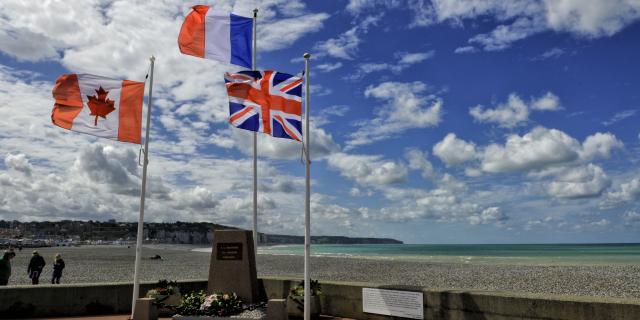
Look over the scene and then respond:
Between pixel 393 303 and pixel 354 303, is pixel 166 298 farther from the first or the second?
pixel 393 303

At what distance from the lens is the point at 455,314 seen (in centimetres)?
938

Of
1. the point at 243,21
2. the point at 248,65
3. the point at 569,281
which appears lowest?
the point at 569,281

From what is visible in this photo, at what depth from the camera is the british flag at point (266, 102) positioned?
11.3 metres

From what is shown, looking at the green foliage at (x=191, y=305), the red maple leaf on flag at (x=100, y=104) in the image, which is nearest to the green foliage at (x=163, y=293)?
the green foliage at (x=191, y=305)

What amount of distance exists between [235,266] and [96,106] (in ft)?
16.8

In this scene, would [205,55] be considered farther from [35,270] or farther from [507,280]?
[507,280]

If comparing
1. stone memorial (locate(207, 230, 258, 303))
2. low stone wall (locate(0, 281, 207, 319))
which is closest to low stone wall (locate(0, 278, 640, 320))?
low stone wall (locate(0, 281, 207, 319))

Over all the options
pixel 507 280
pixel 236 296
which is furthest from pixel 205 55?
pixel 507 280

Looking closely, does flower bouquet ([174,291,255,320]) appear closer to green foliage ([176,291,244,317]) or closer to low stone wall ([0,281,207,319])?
green foliage ([176,291,244,317])

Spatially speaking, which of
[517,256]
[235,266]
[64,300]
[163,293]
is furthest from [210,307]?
[517,256]

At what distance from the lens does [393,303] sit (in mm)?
10234

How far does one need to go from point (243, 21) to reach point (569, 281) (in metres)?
24.7

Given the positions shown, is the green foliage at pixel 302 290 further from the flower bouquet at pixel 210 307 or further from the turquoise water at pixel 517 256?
the turquoise water at pixel 517 256

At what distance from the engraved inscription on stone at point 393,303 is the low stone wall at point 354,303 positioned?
11cm
